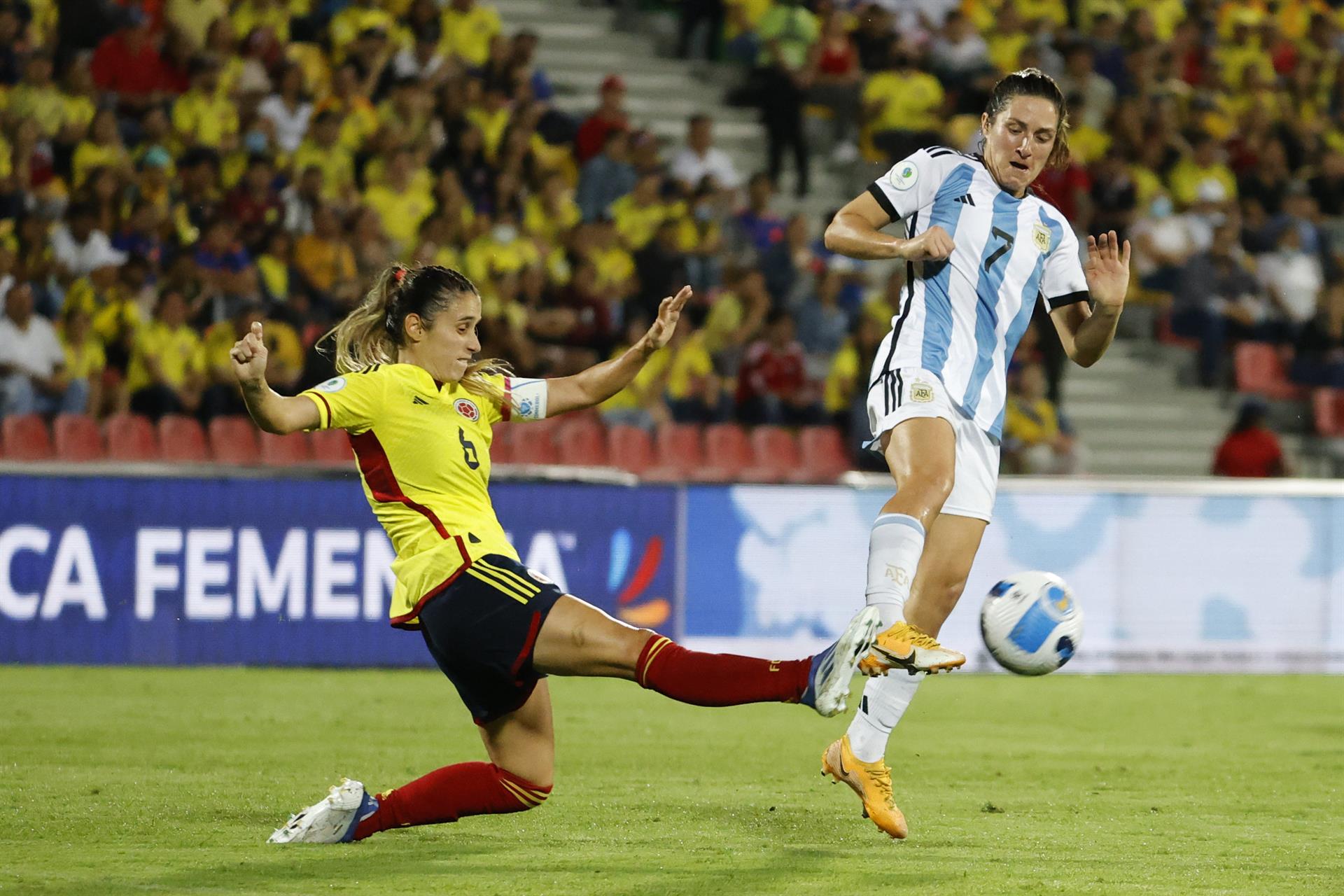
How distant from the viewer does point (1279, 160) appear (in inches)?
698

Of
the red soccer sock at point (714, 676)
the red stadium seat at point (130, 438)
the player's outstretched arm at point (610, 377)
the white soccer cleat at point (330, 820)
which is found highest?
the player's outstretched arm at point (610, 377)

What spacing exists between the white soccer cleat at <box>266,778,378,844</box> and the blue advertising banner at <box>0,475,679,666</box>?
573cm

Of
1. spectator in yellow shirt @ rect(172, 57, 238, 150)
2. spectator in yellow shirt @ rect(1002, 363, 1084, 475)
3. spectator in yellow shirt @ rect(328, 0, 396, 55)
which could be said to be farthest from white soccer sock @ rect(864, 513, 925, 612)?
spectator in yellow shirt @ rect(328, 0, 396, 55)

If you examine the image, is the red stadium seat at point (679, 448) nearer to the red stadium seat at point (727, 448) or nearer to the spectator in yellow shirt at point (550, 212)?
the red stadium seat at point (727, 448)

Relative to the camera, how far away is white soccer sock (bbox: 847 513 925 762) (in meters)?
5.29

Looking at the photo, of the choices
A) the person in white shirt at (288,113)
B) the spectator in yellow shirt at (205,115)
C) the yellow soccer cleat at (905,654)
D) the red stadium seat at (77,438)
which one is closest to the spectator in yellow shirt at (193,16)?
the spectator in yellow shirt at (205,115)

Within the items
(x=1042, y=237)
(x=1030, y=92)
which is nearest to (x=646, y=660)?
(x=1042, y=237)

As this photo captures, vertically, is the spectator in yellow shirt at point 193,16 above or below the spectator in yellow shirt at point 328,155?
above

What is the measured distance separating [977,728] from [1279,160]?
421 inches

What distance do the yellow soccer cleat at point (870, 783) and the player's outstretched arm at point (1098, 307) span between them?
1.48 m

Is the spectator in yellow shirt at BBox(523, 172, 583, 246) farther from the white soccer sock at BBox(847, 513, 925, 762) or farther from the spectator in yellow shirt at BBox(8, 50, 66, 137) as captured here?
the white soccer sock at BBox(847, 513, 925, 762)

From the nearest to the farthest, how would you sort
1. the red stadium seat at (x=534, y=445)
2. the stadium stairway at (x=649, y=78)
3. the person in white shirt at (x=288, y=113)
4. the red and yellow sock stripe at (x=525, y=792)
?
the red and yellow sock stripe at (x=525, y=792), the red stadium seat at (x=534, y=445), the person in white shirt at (x=288, y=113), the stadium stairway at (x=649, y=78)

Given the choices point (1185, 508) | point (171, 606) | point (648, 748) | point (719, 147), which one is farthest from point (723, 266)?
point (648, 748)

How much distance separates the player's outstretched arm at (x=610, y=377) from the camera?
5426mm
